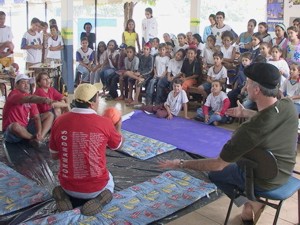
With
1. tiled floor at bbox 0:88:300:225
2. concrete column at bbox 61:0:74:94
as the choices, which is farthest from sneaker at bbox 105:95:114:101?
tiled floor at bbox 0:88:300:225

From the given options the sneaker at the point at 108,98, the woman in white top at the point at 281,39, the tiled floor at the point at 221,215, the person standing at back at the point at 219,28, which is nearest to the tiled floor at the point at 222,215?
the tiled floor at the point at 221,215

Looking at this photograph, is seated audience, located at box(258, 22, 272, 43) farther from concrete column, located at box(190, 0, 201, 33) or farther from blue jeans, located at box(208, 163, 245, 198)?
blue jeans, located at box(208, 163, 245, 198)

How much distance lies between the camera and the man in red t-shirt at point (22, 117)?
4.30 m

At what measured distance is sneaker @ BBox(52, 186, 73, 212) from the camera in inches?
115

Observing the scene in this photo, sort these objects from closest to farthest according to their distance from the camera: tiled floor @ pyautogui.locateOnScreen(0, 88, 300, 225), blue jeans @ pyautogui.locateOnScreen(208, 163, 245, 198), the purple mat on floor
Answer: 1. blue jeans @ pyautogui.locateOnScreen(208, 163, 245, 198)
2. tiled floor @ pyautogui.locateOnScreen(0, 88, 300, 225)
3. the purple mat on floor

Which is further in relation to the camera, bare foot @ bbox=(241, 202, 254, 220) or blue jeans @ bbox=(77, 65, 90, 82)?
blue jeans @ bbox=(77, 65, 90, 82)

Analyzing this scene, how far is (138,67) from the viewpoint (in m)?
7.41

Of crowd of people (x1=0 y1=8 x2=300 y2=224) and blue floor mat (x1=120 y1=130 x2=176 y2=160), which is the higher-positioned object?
crowd of people (x1=0 y1=8 x2=300 y2=224)

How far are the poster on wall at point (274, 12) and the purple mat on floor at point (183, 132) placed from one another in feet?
11.2

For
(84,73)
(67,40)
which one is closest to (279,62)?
(84,73)

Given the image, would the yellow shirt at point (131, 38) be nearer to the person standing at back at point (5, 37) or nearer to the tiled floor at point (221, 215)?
the person standing at back at point (5, 37)

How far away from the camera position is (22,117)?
4.47 metres

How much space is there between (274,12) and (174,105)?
3387 millimetres

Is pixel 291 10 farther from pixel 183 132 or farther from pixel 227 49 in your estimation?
pixel 183 132
